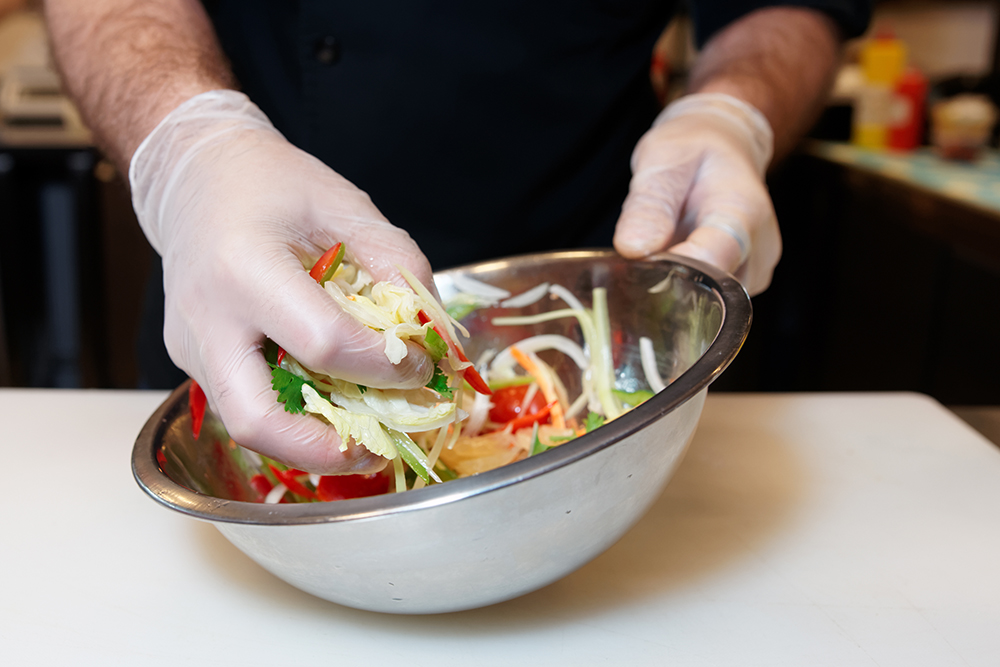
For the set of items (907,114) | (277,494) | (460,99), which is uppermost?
(460,99)

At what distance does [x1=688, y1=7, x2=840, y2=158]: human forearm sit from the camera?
1391 mm

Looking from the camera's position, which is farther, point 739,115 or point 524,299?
point 739,115

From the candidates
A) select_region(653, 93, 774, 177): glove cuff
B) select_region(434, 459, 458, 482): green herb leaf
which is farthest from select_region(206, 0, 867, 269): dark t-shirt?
select_region(434, 459, 458, 482): green herb leaf

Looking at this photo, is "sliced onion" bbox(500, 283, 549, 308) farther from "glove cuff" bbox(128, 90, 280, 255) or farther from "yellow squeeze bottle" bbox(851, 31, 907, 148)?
"yellow squeeze bottle" bbox(851, 31, 907, 148)

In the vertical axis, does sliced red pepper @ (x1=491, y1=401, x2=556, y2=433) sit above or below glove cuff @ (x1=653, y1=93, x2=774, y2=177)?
below

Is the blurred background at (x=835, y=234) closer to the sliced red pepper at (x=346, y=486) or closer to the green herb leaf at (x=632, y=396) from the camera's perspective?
the green herb leaf at (x=632, y=396)

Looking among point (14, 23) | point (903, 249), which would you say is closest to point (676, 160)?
point (903, 249)

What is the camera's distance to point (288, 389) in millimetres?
701

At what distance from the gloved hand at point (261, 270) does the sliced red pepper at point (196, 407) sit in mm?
58

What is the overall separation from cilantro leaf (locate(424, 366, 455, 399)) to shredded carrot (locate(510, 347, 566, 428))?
260mm

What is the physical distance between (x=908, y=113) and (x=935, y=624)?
2575 millimetres

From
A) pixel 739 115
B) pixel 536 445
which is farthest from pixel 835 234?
pixel 536 445

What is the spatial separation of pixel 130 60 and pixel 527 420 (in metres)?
0.72

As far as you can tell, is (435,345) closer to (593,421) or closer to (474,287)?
(593,421)
